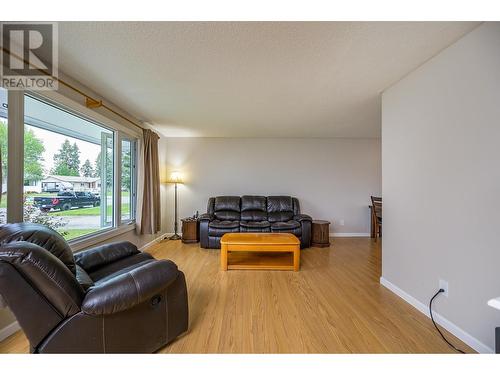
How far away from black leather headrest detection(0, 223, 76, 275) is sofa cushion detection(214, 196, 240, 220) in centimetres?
301

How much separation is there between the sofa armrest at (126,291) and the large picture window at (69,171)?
4.72 feet

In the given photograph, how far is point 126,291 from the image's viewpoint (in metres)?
1.21

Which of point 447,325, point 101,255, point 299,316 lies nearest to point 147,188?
point 101,255

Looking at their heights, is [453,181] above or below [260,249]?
above

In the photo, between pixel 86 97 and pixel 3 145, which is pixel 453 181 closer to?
pixel 3 145

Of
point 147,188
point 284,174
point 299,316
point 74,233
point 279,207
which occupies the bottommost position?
point 299,316

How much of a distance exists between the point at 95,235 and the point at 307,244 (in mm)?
3375

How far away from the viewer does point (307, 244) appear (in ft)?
13.2

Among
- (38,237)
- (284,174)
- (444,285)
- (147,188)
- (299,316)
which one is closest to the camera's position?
(38,237)


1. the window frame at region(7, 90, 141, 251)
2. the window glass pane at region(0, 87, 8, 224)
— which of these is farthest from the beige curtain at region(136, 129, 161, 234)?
→ the window glass pane at region(0, 87, 8, 224)

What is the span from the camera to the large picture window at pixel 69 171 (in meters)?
2.00

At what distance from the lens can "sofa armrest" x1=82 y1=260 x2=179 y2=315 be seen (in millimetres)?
1148

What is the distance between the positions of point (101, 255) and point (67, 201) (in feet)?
3.46
